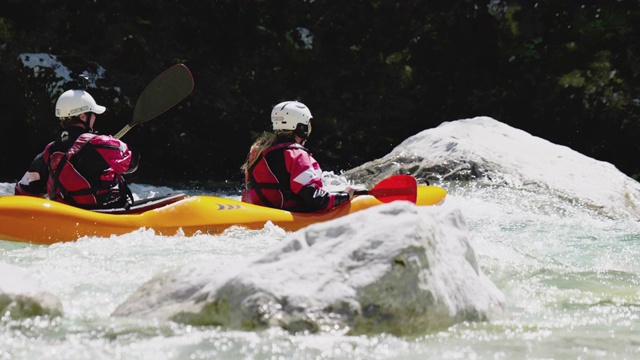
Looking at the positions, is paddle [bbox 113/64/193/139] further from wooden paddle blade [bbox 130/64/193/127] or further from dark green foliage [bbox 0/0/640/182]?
dark green foliage [bbox 0/0/640/182]

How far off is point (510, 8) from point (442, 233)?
9.83m

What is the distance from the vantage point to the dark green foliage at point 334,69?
11758 mm

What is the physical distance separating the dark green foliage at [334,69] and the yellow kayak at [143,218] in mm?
5744

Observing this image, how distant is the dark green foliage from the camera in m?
11.8

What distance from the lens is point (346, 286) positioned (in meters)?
→ 3.38

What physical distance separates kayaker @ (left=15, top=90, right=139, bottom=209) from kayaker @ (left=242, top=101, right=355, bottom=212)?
3.20 ft

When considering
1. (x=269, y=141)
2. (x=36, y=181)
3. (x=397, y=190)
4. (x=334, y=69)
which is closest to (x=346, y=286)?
(x=269, y=141)

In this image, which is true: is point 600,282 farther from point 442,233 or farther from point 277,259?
point 277,259

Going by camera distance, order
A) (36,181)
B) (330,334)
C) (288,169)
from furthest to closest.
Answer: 1. (36,181)
2. (288,169)
3. (330,334)

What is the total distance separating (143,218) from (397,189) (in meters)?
2.06

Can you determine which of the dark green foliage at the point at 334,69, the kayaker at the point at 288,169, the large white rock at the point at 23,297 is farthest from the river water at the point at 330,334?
the dark green foliage at the point at 334,69

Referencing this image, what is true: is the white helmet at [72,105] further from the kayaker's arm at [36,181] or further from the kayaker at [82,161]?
the kayaker's arm at [36,181]

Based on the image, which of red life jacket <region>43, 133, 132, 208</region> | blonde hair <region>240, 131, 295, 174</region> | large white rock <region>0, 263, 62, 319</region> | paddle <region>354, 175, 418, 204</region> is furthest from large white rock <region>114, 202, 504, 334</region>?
paddle <region>354, 175, 418, 204</region>

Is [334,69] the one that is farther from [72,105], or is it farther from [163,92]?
[72,105]
